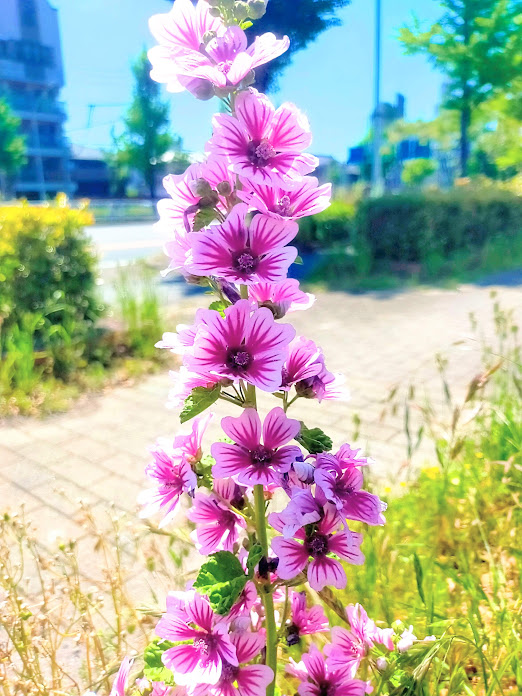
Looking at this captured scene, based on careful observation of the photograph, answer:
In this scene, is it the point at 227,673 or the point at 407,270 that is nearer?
the point at 227,673

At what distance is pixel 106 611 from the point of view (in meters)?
2.41

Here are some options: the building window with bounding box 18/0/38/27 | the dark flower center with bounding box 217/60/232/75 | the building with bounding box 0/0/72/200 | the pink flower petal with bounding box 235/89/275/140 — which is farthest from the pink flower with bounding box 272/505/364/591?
the building window with bounding box 18/0/38/27

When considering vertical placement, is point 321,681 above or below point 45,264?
below

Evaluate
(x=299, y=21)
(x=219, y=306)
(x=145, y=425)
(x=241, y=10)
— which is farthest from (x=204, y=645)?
(x=145, y=425)

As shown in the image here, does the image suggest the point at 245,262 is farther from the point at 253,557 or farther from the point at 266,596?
the point at 266,596

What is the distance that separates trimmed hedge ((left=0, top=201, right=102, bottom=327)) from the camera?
530 centimetres

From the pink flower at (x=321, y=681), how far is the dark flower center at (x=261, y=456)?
473 millimetres

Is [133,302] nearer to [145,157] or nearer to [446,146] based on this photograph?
[446,146]

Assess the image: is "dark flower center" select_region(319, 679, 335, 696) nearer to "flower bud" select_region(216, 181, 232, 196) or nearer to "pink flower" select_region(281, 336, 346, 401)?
"pink flower" select_region(281, 336, 346, 401)

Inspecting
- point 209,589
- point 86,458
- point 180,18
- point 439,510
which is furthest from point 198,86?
point 86,458

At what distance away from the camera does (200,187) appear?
1.03 m

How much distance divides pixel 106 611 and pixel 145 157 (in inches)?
1913

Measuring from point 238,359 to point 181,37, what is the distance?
653 mm

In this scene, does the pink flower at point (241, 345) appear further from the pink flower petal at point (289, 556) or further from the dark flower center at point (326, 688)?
the dark flower center at point (326, 688)
